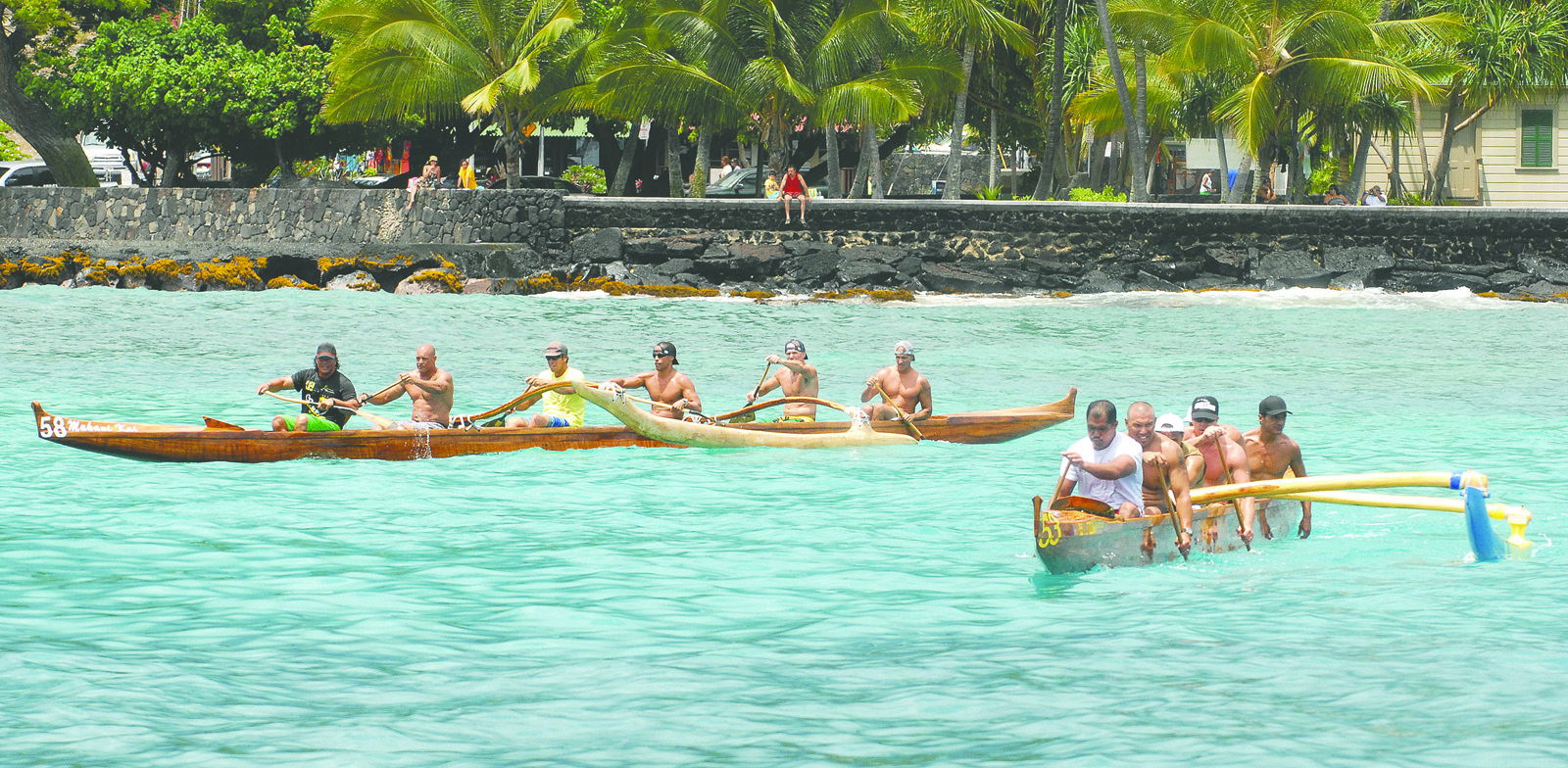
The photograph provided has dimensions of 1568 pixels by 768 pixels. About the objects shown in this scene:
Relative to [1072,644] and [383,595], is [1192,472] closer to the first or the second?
[1072,644]

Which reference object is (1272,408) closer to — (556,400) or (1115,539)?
(1115,539)

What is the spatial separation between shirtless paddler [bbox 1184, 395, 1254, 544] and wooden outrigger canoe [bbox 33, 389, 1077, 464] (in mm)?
5021

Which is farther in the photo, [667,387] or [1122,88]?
[1122,88]

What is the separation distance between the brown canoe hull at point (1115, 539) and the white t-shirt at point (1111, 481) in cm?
18

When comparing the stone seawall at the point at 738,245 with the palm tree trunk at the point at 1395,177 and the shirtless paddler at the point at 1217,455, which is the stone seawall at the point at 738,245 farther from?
the shirtless paddler at the point at 1217,455

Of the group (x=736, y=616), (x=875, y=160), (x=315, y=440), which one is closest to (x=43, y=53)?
(x=875, y=160)

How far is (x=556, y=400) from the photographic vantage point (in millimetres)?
15672

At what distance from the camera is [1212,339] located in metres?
26.7

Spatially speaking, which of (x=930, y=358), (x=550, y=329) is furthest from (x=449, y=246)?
(x=930, y=358)

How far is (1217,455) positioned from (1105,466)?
1.43m

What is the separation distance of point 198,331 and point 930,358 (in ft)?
40.6

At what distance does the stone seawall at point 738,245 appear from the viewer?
109ft

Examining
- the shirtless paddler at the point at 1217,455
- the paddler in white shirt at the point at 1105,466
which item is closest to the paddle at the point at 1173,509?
the paddler in white shirt at the point at 1105,466

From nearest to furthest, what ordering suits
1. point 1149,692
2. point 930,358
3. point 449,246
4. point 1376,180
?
point 1149,692
point 930,358
point 449,246
point 1376,180
